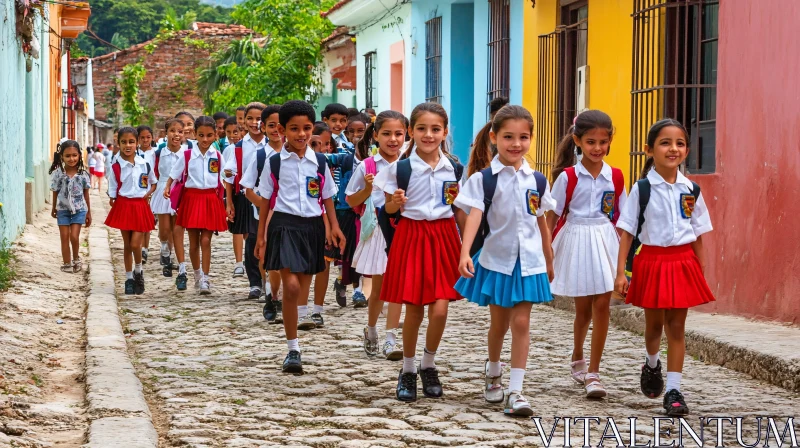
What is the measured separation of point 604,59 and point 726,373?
→ 15.6 ft

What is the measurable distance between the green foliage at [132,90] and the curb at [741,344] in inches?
1488

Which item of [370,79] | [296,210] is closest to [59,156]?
[296,210]

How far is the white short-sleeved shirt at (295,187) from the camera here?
740 centimetres

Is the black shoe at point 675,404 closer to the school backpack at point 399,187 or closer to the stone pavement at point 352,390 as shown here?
the stone pavement at point 352,390

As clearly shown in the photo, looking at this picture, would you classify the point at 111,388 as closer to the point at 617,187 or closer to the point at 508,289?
the point at 508,289

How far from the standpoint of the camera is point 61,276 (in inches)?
485

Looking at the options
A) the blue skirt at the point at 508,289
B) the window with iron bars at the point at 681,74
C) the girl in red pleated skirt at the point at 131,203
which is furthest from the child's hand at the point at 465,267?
the girl in red pleated skirt at the point at 131,203

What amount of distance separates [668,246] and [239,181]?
19.1ft

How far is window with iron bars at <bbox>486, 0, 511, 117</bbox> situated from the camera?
47.3ft

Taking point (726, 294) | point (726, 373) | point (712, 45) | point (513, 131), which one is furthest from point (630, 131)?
point (513, 131)

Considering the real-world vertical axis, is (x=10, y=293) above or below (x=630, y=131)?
below

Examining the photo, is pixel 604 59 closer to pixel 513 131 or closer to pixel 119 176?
pixel 119 176

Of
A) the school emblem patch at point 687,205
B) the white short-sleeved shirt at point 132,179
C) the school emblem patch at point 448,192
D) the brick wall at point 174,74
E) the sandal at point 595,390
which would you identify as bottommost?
the sandal at point 595,390

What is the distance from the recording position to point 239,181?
11.1m
